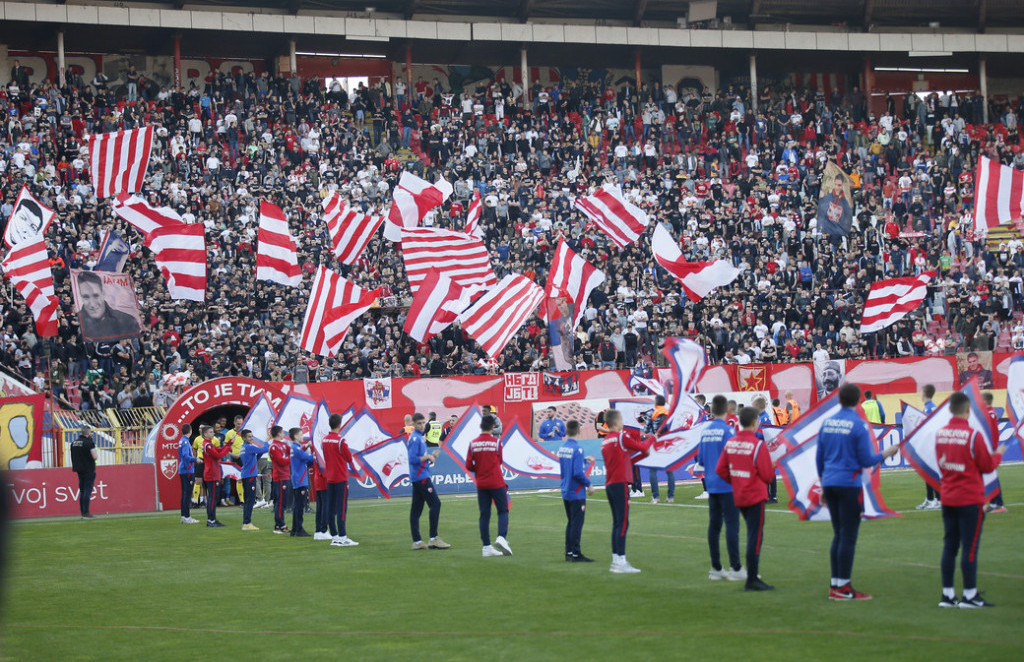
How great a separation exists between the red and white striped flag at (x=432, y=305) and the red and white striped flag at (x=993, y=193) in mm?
12224

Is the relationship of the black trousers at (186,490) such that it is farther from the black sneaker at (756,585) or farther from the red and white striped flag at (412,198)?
the black sneaker at (756,585)

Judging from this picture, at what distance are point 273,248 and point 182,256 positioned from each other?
2.18 metres

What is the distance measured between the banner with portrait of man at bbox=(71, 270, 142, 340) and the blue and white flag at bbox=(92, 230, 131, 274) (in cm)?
178

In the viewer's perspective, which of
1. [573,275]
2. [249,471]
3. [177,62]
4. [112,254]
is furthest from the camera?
[177,62]

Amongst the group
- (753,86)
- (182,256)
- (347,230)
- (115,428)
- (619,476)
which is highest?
(753,86)

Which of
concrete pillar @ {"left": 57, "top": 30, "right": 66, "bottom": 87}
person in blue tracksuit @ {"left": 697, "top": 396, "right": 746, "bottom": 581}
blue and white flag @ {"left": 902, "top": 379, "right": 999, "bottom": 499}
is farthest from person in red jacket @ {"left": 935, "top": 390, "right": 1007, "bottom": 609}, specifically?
concrete pillar @ {"left": 57, "top": 30, "right": 66, "bottom": 87}

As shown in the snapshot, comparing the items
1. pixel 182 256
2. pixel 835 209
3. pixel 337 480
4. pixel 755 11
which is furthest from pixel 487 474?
pixel 755 11

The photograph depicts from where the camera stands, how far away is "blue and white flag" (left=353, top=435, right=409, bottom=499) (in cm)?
2309

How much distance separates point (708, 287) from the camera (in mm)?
30719

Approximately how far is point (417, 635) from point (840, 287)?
3264cm

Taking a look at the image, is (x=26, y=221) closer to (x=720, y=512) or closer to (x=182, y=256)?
(x=182, y=256)

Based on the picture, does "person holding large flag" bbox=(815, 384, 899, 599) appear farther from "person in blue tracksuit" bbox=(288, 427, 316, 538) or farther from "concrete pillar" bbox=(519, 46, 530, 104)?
"concrete pillar" bbox=(519, 46, 530, 104)

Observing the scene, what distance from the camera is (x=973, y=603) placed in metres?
11.5

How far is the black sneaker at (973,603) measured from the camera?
1146 cm
